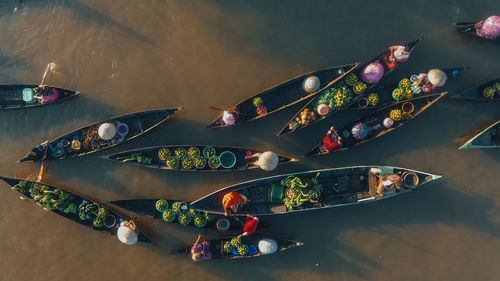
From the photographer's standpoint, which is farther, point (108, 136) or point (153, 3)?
point (153, 3)

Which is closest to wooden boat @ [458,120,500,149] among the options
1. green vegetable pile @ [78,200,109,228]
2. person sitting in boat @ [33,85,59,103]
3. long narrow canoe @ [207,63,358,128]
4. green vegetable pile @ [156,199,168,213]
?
long narrow canoe @ [207,63,358,128]

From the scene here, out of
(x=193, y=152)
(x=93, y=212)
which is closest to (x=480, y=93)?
(x=193, y=152)

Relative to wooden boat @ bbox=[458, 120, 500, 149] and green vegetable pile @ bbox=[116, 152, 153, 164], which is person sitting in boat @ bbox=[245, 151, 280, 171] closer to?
green vegetable pile @ bbox=[116, 152, 153, 164]

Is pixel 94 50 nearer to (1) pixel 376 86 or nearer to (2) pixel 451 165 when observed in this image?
(1) pixel 376 86

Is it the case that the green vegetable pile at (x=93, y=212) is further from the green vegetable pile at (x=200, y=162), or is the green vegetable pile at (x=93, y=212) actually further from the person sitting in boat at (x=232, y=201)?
the person sitting in boat at (x=232, y=201)

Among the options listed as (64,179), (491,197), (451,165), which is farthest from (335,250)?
(64,179)

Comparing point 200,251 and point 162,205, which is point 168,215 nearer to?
point 162,205
